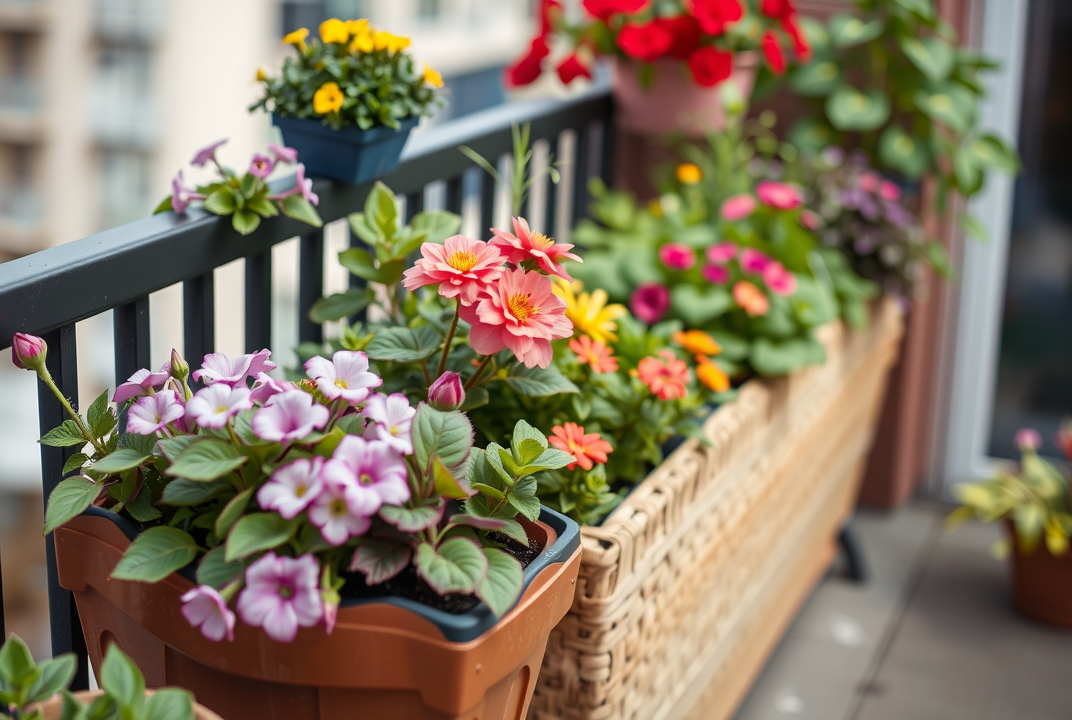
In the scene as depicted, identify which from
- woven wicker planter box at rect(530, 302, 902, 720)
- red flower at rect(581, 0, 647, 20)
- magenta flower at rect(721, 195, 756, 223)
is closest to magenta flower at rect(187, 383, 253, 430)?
woven wicker planter box at rect(530, 302, 902, 720)

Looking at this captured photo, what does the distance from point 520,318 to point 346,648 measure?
0.33 meters

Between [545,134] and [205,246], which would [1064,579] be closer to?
[545,134]

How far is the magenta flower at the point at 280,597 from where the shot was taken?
0.81 metres

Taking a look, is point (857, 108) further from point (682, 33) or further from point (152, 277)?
point (152, 277)

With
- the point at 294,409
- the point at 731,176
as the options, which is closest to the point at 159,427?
the point at 294,409

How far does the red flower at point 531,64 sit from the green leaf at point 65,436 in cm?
123

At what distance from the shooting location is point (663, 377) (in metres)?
1.35

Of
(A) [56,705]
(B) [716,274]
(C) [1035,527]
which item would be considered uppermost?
(B) [716,274]

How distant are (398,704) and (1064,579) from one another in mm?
1676

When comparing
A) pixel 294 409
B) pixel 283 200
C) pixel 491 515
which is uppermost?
pixel 283 200

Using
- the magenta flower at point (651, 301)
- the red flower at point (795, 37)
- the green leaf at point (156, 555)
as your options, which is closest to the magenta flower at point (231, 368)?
the green leaf at point (156, 555)

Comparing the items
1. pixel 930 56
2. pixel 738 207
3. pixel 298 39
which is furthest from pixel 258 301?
pixel 930 56

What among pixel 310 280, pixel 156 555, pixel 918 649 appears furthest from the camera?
pixel 918 649

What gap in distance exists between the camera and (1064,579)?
2121 millimetres
